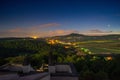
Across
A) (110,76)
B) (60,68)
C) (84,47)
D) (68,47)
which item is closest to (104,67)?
(110,76)

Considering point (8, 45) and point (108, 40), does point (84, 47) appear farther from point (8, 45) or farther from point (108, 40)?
point (8, 45)

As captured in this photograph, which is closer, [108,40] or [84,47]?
[108,40]

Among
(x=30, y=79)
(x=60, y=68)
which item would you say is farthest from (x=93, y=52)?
(x=30, y=79)

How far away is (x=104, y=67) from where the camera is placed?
13.6m

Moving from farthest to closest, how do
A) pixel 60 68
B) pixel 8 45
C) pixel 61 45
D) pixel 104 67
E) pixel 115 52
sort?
pixel 61 45 < pixel 8 45 < pixel 115 52 < pixel 104 67 < pixel 60 68

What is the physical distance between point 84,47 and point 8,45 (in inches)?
416

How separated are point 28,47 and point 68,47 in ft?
20.0

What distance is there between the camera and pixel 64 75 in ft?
21.0

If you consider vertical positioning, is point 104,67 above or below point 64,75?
below

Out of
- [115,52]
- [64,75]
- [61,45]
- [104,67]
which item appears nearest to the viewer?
[64,75]

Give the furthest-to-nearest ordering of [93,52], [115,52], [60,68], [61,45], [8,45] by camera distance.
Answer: [61,45]
[8,45]
[93,52]
[115,52]
[60,68]

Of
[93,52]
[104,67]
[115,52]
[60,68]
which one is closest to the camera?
[60,68]

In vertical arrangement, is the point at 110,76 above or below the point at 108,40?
below

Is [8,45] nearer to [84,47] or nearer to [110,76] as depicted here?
[84,47]
